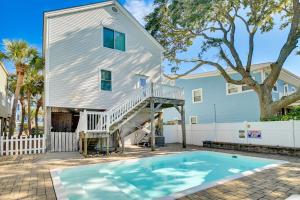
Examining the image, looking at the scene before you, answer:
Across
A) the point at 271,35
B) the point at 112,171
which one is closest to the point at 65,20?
the point at 112,171

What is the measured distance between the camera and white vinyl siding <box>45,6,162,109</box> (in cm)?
1276

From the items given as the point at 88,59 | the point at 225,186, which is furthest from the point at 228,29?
the point at 225,186

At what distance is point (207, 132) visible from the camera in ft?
51.0

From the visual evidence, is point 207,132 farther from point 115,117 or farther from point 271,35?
point 271,35

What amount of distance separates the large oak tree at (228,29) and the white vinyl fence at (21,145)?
1169 cm

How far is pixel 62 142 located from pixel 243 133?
427 inches

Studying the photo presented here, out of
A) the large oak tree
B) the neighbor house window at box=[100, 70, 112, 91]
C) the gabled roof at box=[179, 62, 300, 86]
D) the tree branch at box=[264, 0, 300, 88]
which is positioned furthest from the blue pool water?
the gabled roof at box=[179, 62, 300, 86]

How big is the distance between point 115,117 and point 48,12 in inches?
285

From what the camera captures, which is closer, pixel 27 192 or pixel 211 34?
pixel 27 192

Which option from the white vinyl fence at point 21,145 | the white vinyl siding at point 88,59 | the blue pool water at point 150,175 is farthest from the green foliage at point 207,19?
the white vinyl fence at point 21,145

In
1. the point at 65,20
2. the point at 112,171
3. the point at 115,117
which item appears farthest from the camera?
the point at 65,20

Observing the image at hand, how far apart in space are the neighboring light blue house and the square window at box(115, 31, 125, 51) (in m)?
10.6

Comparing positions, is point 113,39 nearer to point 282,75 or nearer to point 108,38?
point 108,38

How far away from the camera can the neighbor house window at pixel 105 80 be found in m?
14.4
